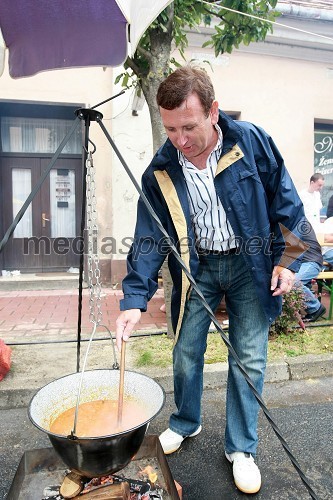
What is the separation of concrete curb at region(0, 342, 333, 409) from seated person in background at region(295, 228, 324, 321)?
3.27ft

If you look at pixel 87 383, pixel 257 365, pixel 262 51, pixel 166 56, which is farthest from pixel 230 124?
pixel 262 51

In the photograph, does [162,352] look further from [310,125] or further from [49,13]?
[310,125]

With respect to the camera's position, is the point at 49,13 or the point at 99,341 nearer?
the point at 49,13

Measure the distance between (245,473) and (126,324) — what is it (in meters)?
1.18

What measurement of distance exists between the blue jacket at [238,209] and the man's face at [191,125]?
145mm

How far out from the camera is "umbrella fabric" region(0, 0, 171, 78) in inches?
109

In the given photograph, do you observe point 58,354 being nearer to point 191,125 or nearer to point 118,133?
point 191,125

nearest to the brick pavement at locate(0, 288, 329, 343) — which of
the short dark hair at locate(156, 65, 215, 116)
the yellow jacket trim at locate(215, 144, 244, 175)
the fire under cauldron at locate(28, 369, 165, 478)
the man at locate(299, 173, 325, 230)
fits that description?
the man at locate(299, 173, 325, 230)

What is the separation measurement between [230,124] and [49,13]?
6.21 ft

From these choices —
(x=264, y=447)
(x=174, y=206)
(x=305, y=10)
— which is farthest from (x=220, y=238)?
(x=305, y=10)

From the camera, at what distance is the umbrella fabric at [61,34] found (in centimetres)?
277

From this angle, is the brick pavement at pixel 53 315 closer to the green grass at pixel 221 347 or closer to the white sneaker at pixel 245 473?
the green grass at pixel 221 347

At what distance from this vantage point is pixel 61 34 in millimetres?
2916

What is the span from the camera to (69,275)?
7.53 meters
